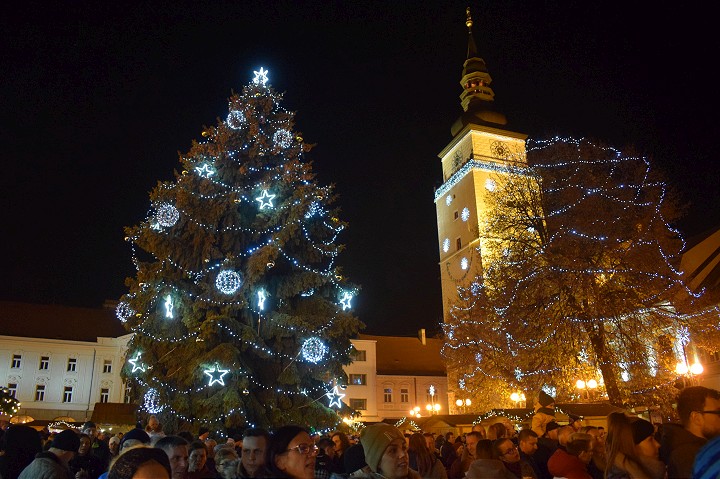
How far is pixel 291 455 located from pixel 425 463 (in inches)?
131

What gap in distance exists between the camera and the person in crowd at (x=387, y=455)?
4.45 m

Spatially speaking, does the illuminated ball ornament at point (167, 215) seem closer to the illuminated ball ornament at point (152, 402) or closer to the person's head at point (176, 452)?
the illuminated ball ornament at point (152, 402)

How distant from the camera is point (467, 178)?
167 feet

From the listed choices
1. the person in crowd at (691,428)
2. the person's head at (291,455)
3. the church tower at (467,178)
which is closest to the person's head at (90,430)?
the person's head at (291,455)

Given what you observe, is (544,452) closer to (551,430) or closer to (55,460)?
(551,430)

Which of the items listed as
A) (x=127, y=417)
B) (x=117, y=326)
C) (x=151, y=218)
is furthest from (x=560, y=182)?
(x=117, y=326)

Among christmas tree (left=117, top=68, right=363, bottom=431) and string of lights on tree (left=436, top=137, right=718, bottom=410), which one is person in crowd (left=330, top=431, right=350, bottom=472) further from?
string of lights on tree (left=436, top=137, right=718, bottom=410)

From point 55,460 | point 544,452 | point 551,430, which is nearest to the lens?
point 55,460

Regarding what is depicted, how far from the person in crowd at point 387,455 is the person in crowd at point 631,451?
160 cm

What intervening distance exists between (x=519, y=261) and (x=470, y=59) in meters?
44.0

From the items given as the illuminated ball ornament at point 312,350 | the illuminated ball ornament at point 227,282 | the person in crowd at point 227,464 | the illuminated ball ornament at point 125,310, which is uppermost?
the illuminated ball ornament at point 227,282

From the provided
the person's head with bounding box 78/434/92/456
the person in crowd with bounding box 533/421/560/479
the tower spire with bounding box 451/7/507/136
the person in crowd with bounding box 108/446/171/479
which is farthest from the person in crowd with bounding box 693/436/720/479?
the tower spire with bounding box 451/7/507/136

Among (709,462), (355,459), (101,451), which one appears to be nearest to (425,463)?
(355,459)

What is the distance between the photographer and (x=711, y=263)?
33188mm
